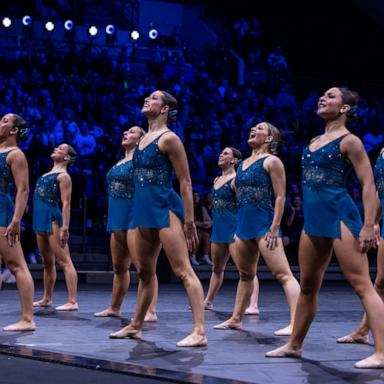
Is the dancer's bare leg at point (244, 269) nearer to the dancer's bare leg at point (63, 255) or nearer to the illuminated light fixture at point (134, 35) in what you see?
the dancer's bare leg at point (63, 255)

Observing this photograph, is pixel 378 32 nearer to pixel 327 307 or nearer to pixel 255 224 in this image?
pixel 327 307

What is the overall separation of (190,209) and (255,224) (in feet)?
4.51

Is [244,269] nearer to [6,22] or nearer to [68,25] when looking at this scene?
[6,22]

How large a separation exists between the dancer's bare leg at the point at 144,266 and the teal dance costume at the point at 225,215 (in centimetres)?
318

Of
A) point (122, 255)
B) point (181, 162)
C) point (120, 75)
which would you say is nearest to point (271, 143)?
point (181, 162)

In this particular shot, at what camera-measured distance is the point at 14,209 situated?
870 cm

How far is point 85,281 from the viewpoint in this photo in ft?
54.3

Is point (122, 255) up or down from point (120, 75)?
down

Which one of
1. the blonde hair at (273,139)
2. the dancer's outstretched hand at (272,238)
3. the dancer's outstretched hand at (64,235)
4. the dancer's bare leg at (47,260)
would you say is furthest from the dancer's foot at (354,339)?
the dancer's bare leg at (47,260)

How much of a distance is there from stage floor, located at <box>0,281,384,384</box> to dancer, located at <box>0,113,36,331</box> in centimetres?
31

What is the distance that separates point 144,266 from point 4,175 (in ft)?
5.35

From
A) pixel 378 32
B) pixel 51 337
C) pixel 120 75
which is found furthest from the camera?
pixel 378 32

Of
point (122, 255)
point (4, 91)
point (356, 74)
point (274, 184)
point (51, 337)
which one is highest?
point (356, 74)

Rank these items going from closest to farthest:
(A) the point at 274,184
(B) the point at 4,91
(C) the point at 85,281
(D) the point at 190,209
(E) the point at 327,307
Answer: (D) the point at 190,209 → (A) the point at 274,184 → (E) the point at 327,307 → (C) the point at 85,281 → (B) the point at 4,91
